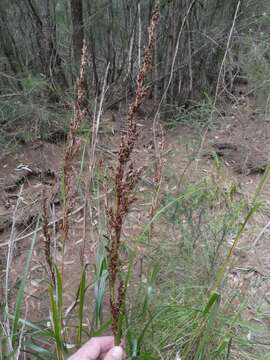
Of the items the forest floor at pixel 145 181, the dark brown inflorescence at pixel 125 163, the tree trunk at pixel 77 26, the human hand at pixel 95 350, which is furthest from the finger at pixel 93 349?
the tree trunk at pixel 77 26

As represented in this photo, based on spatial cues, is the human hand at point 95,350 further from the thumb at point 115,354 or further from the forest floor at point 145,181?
the forest floor at point 145,181

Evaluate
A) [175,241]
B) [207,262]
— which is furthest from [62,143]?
[207,262]

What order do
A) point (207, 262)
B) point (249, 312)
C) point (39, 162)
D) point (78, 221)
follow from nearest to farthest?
1. point (207, 262)
2. point (249, 312)
3. point (78, 221)
4. point (39, 162)

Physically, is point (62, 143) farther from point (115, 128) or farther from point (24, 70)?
point (24, 70)

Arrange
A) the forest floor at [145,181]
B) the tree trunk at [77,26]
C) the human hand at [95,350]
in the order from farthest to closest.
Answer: the tree trunk at [77,26]
the forest floor at [145,181]
the human hand at [95,350]

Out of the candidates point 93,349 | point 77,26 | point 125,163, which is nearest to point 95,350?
point 93,349

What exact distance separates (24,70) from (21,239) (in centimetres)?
196

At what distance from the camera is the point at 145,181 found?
2.70m

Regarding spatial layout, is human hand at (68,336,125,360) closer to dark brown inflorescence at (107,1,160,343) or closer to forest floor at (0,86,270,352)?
dark brown inflorescence at (107,1,160,343)

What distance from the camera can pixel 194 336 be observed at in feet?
3.71

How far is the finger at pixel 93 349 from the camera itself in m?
1.04

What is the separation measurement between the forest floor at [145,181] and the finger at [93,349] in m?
0.58

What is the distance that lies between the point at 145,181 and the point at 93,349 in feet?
5.64

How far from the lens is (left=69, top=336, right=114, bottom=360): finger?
41.1 inches
